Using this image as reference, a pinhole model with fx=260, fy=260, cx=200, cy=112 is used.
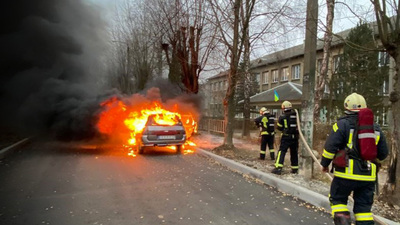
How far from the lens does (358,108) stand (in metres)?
3.22

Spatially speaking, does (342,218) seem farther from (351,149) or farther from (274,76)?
(274,76)

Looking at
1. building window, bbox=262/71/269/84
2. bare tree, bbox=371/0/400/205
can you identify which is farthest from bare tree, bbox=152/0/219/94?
building window, bbox=262/71/269/84

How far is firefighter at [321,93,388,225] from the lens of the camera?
3.08 meters

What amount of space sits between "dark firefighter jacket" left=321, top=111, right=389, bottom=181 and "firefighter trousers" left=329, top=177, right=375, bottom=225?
0.25 ft

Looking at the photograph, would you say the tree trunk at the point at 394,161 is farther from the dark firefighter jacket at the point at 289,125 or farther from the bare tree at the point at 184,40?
the bare tree at the point at 184,40

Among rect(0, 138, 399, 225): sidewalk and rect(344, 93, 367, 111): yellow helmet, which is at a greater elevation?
rect(344, 93, 367, 111): yellow helmet

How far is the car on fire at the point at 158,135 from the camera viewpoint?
912 cm

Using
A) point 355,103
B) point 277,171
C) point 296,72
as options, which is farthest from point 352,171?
point 296,72

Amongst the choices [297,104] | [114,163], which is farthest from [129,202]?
[297,104]

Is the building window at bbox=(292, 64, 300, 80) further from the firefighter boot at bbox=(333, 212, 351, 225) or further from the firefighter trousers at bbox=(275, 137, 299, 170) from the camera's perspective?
the firefighter boot at bbox=(333, 212, 351, 225)

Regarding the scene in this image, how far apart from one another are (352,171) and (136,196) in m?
3.49

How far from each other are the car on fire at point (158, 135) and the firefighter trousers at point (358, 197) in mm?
6773

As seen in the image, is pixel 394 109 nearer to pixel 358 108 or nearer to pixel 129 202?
pixel 358 108

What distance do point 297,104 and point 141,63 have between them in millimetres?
13589
